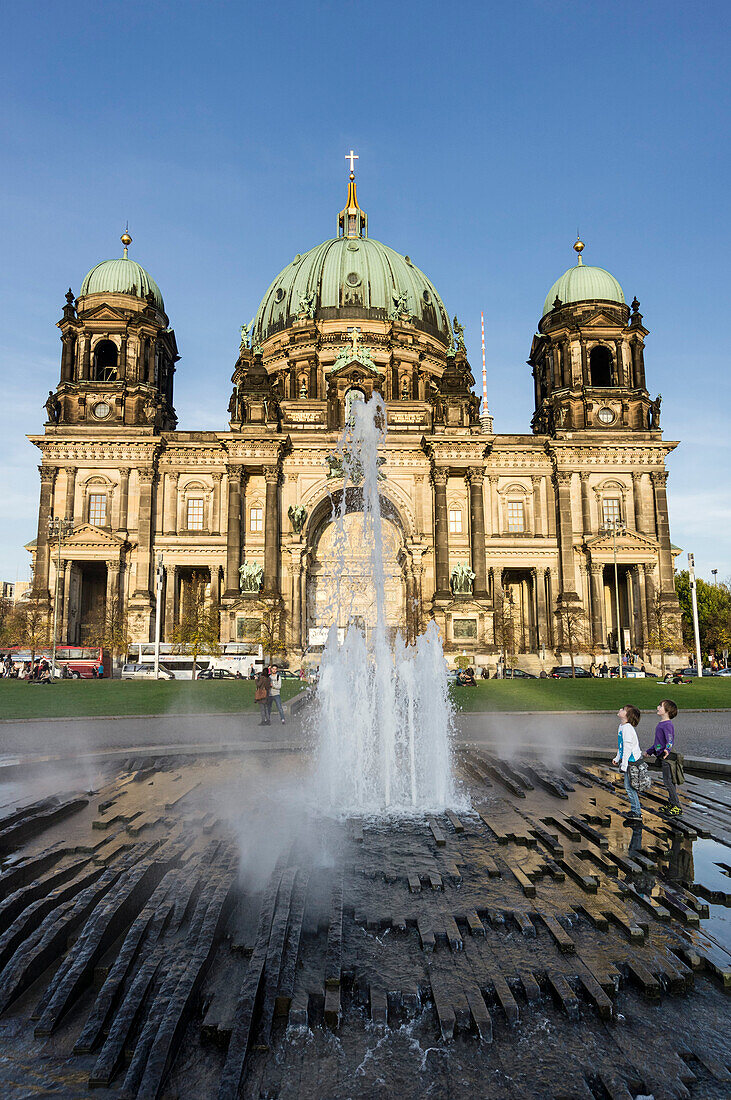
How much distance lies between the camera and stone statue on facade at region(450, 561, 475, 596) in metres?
53.0

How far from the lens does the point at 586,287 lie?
202ft

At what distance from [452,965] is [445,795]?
5577 mm

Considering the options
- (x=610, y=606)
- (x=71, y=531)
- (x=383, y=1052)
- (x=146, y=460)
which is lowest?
(x=383, y=1052)

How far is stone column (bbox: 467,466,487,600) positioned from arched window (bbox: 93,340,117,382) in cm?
2896

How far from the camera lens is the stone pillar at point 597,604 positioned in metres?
54.4

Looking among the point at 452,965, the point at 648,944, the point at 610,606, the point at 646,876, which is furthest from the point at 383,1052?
the point at 610,606

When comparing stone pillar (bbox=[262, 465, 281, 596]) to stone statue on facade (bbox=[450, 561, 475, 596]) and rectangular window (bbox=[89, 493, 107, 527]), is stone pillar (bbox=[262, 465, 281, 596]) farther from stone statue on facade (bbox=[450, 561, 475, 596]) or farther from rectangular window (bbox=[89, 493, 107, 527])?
stone statue on facade (bbox=[450, 561, 475, 596])

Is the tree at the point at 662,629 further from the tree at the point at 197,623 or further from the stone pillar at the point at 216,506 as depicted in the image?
the stone pillar at the point at 216,506

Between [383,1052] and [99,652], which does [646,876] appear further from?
[99,652]

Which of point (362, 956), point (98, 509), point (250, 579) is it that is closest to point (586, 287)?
point (250, 579)

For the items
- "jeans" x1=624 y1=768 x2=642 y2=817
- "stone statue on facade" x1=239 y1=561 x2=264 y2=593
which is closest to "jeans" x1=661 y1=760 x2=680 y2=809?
"jeans" x1=624 y1=768 x2=642 y2=817

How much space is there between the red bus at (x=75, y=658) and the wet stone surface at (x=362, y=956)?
135ft

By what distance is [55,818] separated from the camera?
9742mm

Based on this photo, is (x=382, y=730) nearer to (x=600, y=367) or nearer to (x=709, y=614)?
(x=600, y=367)
